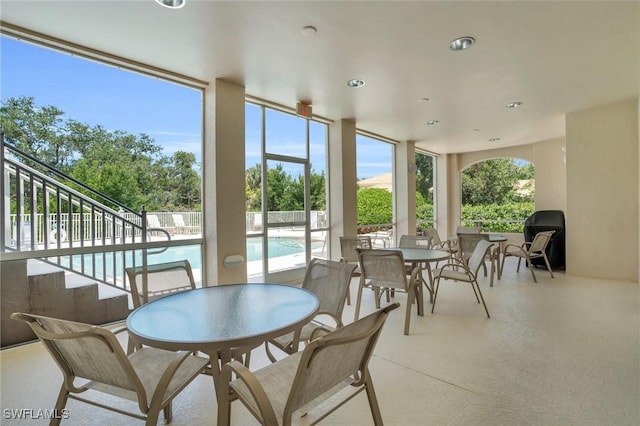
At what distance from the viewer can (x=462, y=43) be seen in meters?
2.94

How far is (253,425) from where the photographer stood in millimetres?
1725

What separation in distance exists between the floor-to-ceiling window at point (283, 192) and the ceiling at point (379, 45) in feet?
1.75

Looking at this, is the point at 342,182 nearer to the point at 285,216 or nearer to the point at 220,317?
the point at 285,216

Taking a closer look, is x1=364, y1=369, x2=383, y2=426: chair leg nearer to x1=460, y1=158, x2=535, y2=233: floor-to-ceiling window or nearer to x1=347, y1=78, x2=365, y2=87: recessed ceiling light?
x1=347, y1=78, x2=365, y2=87: recessed ceiling light

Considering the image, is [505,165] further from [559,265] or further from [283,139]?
[283,139]

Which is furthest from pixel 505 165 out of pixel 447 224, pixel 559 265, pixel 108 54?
pixel 108 54

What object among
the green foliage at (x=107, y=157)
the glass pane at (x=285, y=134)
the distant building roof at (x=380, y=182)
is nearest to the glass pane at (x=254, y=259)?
the green foliage at (x=107, y=157)

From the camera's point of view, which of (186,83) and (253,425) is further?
(186,83)

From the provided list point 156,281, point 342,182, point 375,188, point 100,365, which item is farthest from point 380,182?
point 100,365

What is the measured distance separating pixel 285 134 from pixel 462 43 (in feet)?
9.18

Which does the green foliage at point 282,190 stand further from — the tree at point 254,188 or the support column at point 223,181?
the support column at point 223,181

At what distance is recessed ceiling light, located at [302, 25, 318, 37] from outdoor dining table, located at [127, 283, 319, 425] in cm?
218

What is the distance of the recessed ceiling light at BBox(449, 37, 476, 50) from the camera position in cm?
289

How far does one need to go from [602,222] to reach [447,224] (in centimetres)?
408
